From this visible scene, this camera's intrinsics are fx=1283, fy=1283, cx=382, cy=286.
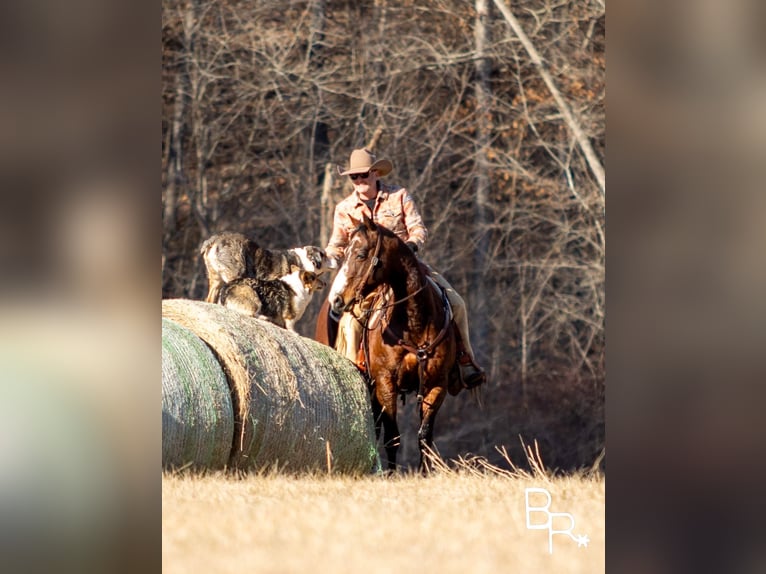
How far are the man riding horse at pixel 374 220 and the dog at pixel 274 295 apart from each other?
2.87 feet

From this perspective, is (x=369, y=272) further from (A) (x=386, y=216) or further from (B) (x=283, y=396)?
(B) (x=283, y=396)

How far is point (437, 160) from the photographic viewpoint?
1958cm

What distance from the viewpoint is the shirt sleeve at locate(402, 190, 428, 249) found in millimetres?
10047

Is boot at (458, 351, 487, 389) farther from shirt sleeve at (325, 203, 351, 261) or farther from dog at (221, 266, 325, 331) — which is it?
Answer: dog at (221, 266, 325, 331)

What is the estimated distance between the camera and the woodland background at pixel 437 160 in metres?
19.2

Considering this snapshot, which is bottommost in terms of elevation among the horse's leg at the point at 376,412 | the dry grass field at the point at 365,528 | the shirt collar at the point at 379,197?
the horse's leg at the point at 376,412

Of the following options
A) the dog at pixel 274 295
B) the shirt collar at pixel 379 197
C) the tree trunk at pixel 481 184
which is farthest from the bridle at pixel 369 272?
the tree trunk at pixel 481 184

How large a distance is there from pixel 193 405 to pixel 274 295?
3.38 m

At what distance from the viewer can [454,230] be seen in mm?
19719

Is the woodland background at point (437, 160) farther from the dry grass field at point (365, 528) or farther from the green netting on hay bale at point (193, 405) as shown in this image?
the dry grass field at point (365, 528)

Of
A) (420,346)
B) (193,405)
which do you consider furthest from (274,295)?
(193,405)

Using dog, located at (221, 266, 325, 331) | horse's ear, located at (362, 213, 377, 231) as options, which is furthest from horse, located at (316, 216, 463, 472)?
dog, located at (221, 266, 325, 331)
